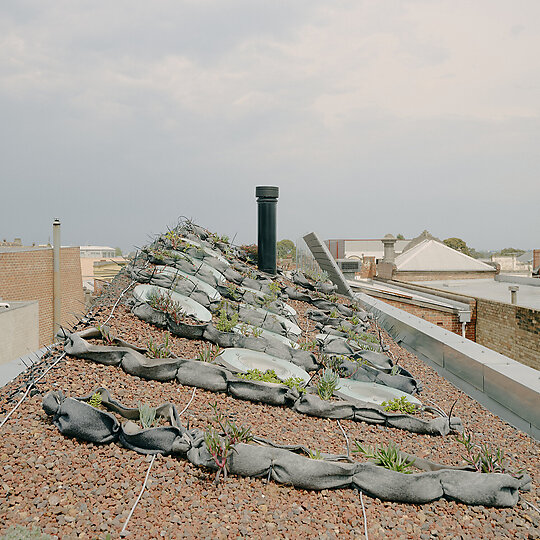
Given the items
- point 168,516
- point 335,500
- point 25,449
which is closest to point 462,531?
point 335,500

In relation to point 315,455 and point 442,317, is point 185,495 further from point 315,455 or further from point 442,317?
point 442,317

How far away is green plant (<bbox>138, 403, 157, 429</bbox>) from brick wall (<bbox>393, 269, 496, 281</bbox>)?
1892 centimetres

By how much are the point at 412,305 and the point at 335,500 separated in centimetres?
964

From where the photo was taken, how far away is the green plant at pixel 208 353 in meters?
4.04

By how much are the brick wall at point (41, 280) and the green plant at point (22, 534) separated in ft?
39.9

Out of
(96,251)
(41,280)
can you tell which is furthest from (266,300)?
(96,251)

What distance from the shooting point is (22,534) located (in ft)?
6.52

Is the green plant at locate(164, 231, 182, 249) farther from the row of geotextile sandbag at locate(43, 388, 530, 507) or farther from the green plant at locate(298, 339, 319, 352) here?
the row of geotextile sandbag at locate(43, 388, 530, 507)

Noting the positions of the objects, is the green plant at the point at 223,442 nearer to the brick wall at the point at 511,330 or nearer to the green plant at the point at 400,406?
the green plant at the point at 400,406

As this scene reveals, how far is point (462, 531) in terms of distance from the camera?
244cm

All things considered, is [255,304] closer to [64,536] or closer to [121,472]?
[121,472]

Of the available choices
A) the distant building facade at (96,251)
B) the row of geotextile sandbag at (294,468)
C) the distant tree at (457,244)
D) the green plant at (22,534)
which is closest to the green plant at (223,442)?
the row of geotextile sandbag at (294,468)

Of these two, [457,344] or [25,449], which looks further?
[457,344]

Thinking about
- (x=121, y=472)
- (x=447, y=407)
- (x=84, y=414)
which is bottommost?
(x=447, y=407)
